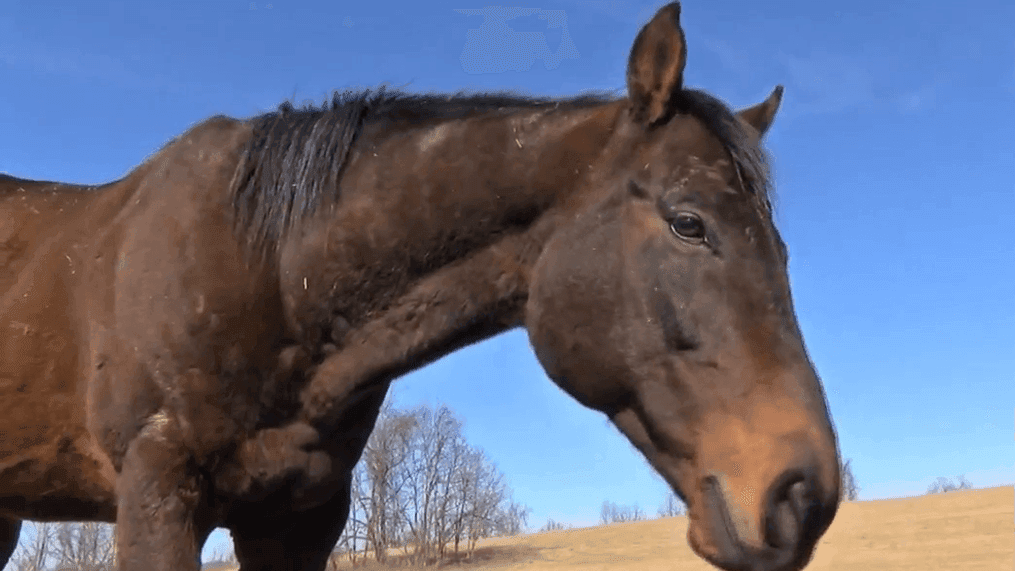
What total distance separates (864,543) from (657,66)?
3748 cm

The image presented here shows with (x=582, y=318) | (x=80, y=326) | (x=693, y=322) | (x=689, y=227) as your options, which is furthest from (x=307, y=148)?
(x=693, y=322)

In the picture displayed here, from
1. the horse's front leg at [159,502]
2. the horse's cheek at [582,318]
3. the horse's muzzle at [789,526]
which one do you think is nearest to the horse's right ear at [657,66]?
the horse's cheek at [582,318]

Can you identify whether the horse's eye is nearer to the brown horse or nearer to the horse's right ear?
the brown horse

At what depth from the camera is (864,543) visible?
1364 inches

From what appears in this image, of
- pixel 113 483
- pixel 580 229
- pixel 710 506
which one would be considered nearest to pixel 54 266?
Result: pixel 113 483

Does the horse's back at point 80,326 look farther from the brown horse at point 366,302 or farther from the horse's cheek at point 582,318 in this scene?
the horse's cheek at point 582,318

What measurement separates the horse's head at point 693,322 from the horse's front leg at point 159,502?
4.10ft

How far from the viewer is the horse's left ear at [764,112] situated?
3.09 meters

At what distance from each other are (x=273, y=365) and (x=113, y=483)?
2.30ft

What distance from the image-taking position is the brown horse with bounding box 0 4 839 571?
2246 mm

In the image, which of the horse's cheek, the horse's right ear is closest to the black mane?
the horse's right ear

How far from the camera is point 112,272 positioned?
117 inches

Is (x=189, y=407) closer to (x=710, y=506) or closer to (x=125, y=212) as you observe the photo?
(x=125, y=212)

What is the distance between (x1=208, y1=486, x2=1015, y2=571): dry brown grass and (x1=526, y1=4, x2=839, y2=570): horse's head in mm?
18066
